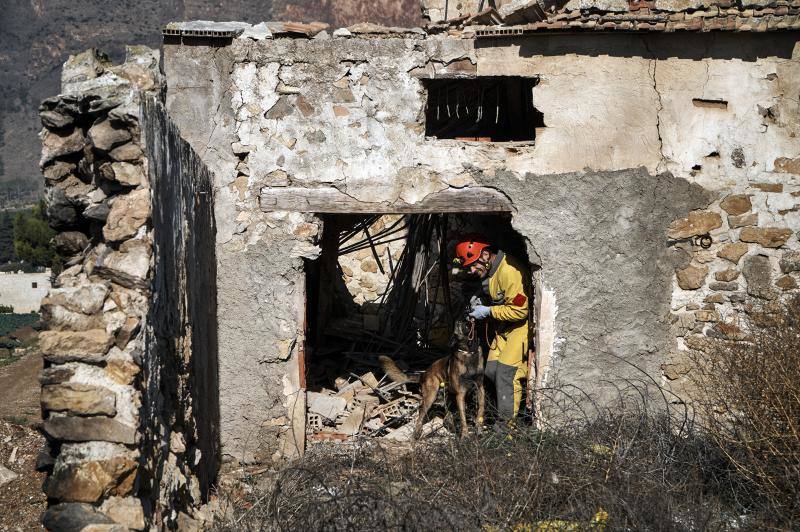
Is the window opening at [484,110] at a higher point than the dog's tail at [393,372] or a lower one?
higher

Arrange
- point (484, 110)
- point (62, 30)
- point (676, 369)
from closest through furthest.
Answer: point (676, 369) → point (484, 110) → point (62, 30)

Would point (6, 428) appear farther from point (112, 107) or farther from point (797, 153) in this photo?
point (797, 153)

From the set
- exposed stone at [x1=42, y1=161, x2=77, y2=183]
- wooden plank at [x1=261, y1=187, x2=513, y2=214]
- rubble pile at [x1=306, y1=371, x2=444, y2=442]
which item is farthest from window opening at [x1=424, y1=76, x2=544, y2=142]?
exposed stone at [x1=42, y1=161, x2=77, y2=183]

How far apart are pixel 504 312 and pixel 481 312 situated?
334mm

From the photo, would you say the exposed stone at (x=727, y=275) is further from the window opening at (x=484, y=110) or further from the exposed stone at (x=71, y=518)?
the exposed stone at (x=71, y=518)

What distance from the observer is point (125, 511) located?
141 inches

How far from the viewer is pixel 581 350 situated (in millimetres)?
6801

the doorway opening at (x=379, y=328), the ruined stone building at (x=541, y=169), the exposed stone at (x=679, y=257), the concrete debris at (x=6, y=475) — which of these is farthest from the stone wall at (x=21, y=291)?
the exposed stone at (x=679, y=257)

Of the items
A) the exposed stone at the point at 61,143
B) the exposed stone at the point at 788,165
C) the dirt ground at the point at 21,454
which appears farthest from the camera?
the exposed stone at the point at 788,165

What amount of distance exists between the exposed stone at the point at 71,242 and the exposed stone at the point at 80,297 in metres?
0.62

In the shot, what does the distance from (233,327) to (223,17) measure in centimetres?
4807

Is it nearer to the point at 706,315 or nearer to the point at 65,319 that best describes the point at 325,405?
the point at 706,315

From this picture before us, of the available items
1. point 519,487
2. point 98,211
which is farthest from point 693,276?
point 98,211

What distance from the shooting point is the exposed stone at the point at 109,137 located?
4.11 metres
